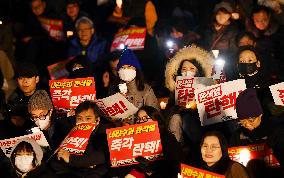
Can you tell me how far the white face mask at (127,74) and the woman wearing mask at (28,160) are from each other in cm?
183

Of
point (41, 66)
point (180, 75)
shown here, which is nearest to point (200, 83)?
point (180, 75)

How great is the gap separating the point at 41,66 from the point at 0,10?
2128mm

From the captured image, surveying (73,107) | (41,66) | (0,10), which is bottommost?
(73,107)

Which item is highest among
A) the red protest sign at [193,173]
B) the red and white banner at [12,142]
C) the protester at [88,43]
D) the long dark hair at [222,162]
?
the protester at [88,43]

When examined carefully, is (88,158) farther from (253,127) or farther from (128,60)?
(253,127)

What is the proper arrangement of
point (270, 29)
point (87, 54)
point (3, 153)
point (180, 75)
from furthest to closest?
1. point (87, 54)
2. point (270, 29)
3. point (180, 75)
4. point (3, 153)

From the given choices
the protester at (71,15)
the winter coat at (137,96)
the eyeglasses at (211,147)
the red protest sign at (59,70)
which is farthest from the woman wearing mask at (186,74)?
the protester at (71,15)

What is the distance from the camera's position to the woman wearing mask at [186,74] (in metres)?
8.54

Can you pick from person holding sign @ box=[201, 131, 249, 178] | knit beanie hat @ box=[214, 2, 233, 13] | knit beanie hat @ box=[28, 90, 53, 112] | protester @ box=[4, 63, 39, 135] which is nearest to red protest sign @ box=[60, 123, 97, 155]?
knit beanie hat @ box=[28, 90, 53, 112]

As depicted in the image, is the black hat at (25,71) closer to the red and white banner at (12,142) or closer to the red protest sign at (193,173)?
the red and white banner at (12,142)

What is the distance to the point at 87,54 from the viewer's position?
12.0 m

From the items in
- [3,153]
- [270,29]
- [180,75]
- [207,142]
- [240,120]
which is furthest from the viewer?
[270,29]

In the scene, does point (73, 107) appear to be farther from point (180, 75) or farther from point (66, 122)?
point (180, 75)

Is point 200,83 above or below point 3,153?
above
